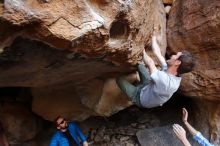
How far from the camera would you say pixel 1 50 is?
1961mm

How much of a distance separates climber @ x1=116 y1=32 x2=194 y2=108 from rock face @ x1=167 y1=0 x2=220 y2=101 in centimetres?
46

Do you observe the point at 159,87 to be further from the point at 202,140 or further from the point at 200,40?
the point at 200,40

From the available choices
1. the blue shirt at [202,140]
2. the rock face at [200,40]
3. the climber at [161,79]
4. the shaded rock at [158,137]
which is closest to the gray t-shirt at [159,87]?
the climber at [161,79]

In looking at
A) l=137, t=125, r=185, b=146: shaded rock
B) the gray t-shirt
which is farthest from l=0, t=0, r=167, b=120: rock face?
l=137, t=125, r=185, b=146: shaded rock

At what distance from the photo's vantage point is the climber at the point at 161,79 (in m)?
2.45

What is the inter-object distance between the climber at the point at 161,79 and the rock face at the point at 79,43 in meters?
0.17

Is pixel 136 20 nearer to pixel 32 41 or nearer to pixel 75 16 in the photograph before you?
pixel 75 16

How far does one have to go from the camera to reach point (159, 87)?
2475 mm

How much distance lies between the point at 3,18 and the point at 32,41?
30 cm

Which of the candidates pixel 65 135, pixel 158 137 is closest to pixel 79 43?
pixel 65 135

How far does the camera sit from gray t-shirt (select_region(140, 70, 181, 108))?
244 centimetres

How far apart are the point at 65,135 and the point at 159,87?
108 cm

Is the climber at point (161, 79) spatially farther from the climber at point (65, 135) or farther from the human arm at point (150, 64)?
the climber at point (65, 135)

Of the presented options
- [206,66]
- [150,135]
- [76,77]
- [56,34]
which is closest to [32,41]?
[56,34]
